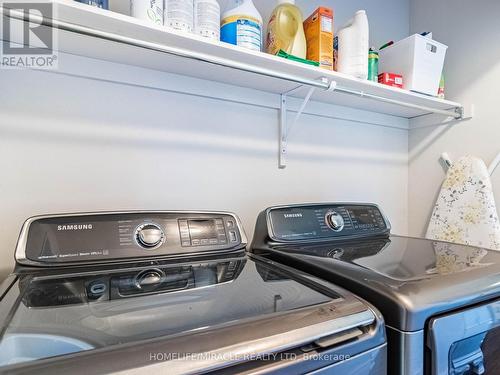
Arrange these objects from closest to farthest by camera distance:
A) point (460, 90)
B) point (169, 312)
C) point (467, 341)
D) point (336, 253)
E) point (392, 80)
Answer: point (169, 312) → point (467, 341) → point (336, 253) → point (392, 80) → point (460, 90)

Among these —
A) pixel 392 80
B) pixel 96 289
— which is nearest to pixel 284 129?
pixel 392 80

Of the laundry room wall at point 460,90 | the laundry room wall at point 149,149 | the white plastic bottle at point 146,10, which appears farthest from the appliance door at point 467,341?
the white plastic bottle at point 146,10

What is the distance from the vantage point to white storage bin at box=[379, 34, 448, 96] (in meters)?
1.32

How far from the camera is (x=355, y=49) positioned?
118cm

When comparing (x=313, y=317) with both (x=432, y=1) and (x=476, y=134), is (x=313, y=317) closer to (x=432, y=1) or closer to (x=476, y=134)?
(x=476, y=134)

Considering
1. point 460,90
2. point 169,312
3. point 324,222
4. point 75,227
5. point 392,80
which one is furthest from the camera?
point 460,90

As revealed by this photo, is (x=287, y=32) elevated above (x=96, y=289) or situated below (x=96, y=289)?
above

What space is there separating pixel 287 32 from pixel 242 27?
22 centimetres

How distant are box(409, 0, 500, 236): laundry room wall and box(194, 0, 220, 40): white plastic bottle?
1306 millimetres

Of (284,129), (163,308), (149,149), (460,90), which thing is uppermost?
(460,90)

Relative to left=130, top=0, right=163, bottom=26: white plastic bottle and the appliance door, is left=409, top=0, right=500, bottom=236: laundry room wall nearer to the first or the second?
the appliance door

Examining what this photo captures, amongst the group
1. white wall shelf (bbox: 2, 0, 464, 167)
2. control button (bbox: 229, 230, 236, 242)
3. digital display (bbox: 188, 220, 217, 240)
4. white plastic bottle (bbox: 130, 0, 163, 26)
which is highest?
white plastic bottle (bbox: 130, 0, 163, 26)

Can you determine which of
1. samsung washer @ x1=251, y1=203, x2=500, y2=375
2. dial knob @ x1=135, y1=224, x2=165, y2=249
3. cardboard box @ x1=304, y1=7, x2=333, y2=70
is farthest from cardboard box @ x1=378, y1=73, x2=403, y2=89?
dial knob @ x1=135, y1=224, x2=165, y2=249

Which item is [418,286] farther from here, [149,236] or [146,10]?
[146,10]
